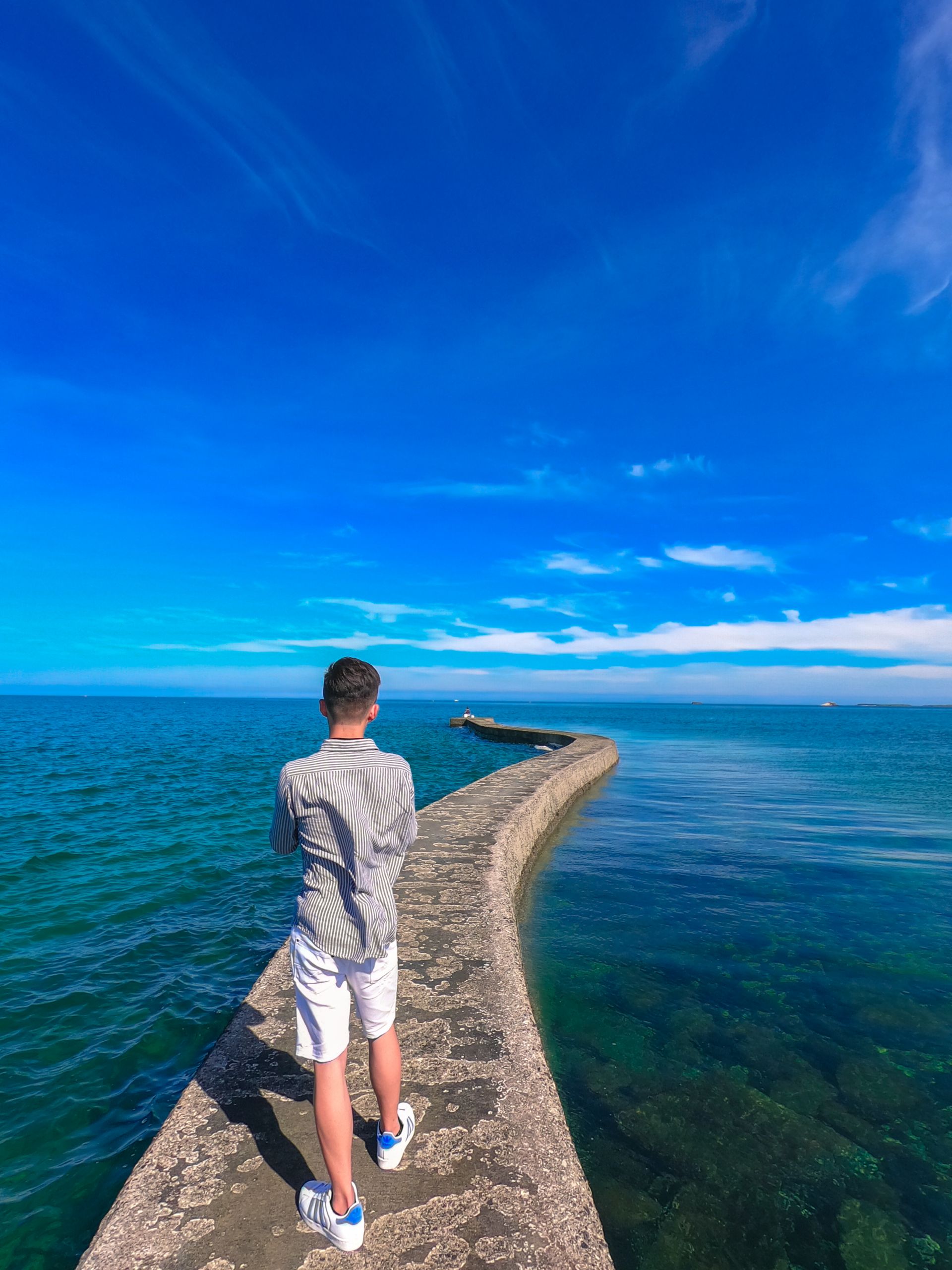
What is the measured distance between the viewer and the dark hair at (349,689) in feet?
7.92

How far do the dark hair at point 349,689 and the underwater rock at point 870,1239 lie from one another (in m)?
3.30

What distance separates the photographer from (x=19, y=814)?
1233cm

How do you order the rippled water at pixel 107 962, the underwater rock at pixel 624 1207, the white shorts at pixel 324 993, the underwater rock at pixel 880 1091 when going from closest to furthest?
1. the white shorts at pixel 324 993
2. the underwater rock at pixel 624 1207
3. the rippled water at pixel 107 962
4. the underwater rock at pixel 880 1091

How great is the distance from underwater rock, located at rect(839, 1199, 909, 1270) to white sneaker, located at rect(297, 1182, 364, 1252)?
2.25m

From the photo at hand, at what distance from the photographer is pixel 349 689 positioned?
7.92 ft

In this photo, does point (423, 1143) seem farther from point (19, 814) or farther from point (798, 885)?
point (19, 814)

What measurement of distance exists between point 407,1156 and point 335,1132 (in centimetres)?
63

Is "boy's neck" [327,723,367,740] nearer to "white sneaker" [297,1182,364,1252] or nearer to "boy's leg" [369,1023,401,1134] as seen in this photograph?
"boy's leg" [369,1023,401,1134]

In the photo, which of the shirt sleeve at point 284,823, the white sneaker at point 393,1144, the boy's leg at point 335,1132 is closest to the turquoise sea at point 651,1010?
the white sneaker at point 393,1144

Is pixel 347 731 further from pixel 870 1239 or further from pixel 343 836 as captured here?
pixel 870 1239

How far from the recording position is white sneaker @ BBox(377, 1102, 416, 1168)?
2537 millimetres

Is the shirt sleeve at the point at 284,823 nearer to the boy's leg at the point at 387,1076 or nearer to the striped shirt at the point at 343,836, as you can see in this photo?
the striped shirt at the point at 343,836

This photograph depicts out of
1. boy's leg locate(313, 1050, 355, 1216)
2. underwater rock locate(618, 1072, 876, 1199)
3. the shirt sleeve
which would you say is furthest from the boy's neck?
underwater rock locate(618, 1072, 876, 1199)

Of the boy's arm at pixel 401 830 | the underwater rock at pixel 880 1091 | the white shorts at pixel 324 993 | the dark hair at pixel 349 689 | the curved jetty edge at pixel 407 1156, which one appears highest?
the dark hair at pixel 349 689
